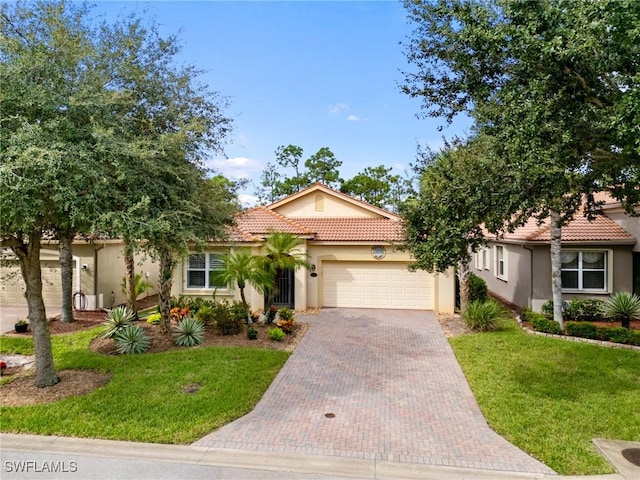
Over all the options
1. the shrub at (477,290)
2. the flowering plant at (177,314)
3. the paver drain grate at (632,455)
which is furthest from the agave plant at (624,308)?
the flowering plant at (177,314)

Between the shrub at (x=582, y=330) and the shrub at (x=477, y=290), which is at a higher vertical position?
the shrub at (x=477, y=290)

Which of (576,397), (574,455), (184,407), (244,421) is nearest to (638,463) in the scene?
(574,455)

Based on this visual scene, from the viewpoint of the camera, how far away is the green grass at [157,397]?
6.91 metres

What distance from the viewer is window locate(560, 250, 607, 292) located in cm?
1566

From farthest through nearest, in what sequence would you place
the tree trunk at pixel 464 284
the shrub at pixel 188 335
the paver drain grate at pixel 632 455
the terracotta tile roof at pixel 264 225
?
1. the terracotta tile roof at pixel 264 225
2. the tree trunk at pixel 464 284
3. the shrub at pixel 188 335
4. the paver drain grate at pixel 632 455

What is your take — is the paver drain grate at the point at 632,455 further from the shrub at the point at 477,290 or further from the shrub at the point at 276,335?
the shrub at the point at 477,290

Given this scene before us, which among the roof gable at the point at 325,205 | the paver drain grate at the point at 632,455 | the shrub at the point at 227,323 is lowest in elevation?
the paver drain grate at the point at 632,455

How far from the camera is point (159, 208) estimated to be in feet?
26.6

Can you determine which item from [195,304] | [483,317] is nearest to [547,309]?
[483,317]

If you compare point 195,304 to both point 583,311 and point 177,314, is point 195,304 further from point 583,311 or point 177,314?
point 583,311

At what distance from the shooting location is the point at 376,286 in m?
18.0

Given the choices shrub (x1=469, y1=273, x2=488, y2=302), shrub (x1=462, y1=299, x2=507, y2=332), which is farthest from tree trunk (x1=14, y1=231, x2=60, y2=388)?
shrub (x1=469, y1=273, x2=488, y2=302)
